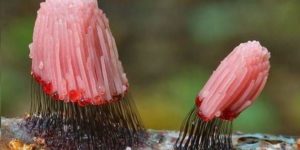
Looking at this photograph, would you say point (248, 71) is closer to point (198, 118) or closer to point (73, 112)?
point (198, 118)

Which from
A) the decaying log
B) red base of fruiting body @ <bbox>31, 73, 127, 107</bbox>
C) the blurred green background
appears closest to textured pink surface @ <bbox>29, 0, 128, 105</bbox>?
red base of fruiting body @ <bbox>31, 73, 127, 107</bbox>

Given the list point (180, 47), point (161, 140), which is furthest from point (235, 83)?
point (180, 47)

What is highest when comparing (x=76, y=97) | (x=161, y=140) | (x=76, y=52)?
(x=76, y=52)

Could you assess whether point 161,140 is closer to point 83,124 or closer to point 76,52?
point 83,124

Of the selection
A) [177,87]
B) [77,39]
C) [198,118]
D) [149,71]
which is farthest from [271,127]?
[77,39]

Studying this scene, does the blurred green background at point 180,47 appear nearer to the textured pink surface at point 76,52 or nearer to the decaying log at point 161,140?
the decaying log at point 161,140

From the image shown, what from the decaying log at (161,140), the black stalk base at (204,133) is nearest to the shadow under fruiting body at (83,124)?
the decaying log at (161,140)
